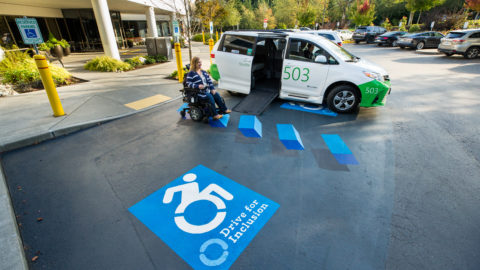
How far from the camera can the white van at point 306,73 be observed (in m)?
5.43

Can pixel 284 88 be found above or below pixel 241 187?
above

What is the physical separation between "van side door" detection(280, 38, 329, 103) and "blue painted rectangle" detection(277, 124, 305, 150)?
132 centimetres

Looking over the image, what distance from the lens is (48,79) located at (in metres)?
4.99

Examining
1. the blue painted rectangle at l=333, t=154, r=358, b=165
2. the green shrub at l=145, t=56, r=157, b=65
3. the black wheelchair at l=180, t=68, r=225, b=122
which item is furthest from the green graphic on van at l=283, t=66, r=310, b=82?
the green shrub at l=145, t=56, r=157, b=65

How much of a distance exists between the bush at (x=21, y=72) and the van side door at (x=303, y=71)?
802 centimetres

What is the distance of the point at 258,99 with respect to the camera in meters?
6.43

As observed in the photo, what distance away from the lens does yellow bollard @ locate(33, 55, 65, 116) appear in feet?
15.8

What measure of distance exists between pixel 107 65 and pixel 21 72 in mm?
3284

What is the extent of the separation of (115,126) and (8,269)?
3.59m

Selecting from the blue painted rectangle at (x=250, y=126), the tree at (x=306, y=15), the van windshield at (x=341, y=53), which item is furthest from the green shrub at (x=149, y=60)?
the tree at (x=306, y=15)

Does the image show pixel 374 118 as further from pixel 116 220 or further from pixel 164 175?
pixel 116 220

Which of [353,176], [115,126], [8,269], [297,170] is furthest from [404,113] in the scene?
[8,269]

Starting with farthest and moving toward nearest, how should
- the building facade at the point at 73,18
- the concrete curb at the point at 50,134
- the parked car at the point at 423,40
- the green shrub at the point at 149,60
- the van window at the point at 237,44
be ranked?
the parked car at the point at 423,40 → the building facade at the point at 73,18 → the green shrub at the point at 149,60 → the van window at the point at 237,44 → the concrete curb at the point at 50,134

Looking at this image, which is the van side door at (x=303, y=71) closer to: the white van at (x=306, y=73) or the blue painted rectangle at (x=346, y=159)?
the white van at (x=306, y=73)
